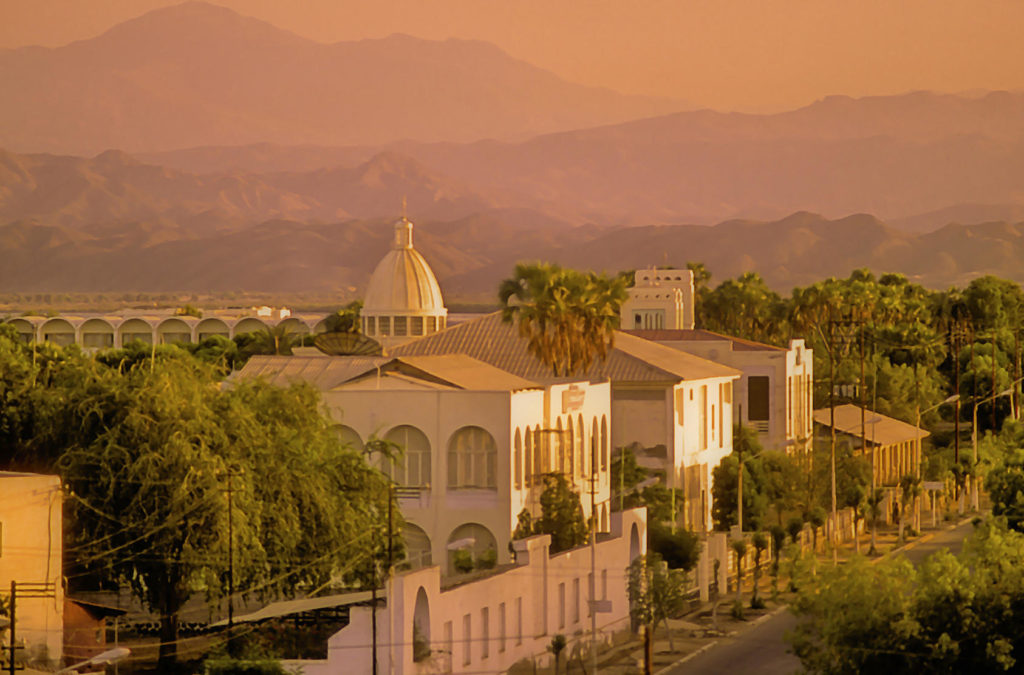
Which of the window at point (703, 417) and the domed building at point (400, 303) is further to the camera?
the domed building at point (400, 303)

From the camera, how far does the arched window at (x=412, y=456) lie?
55.3 metres

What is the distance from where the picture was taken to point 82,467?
146ft

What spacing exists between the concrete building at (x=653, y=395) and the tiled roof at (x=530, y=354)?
0.04 metres

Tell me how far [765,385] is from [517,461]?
32654 mm

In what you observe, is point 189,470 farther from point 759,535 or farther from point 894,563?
point 759,535

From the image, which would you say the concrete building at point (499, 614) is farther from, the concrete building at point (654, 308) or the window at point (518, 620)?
the concrete building at point (654, 308)

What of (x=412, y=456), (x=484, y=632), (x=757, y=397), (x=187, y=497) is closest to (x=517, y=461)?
(x=412, y=456)

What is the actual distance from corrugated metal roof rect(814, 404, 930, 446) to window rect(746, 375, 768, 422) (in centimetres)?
455

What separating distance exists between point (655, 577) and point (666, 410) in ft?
60.7

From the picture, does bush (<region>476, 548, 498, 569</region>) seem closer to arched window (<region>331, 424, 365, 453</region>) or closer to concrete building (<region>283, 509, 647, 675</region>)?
concrete building (<region>283, 509, 647, 675</region>)

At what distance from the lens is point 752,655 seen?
49.6 metres

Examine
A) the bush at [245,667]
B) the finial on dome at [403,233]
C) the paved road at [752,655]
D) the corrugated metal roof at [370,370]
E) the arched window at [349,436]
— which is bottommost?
the paved road at [752,655]

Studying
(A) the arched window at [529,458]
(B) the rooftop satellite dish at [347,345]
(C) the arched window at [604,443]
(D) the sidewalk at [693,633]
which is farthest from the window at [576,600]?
(B) the rooftop satellite dish at [347,345]

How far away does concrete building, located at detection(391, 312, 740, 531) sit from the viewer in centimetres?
7006
